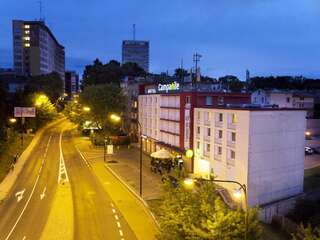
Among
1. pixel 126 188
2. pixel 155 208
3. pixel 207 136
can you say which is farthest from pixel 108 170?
pixel 155 208

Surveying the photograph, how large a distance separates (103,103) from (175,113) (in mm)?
26800

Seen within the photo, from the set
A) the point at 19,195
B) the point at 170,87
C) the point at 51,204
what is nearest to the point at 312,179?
the point at 170,87

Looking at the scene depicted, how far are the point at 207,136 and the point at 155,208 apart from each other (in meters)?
16.9

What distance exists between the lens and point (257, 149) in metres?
45.2

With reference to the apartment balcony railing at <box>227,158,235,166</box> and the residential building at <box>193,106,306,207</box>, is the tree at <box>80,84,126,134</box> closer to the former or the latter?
the residential building at <box>193,106,306,207</box>

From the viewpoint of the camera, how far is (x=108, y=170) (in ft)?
200

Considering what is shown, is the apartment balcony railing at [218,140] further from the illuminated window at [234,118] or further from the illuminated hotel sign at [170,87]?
the illuminated hotel sign at [170,87]

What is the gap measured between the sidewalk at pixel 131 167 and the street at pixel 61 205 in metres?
2.52

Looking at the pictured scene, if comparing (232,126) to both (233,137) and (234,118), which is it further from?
(233,137)

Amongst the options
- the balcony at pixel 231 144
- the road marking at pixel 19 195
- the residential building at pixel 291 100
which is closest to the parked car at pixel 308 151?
the residential building at pixel 291 100

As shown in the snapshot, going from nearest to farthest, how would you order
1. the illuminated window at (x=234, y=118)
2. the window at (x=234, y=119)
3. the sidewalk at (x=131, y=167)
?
the illuminated window at (x=234, y=118), the window at (x=234, y=119), the sidewalk at (x=131, y=167)

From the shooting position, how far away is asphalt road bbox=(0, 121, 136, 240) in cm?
3462

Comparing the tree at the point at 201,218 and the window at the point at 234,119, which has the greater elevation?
the window at the point at 234,119

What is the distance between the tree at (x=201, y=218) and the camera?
24.2 m
